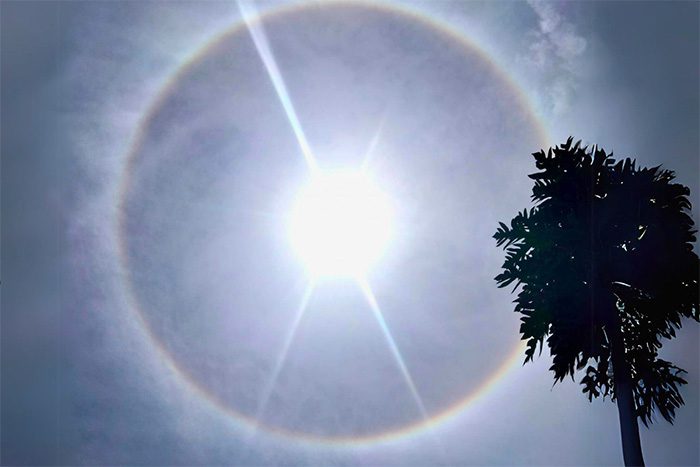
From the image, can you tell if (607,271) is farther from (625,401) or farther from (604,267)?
(625,401)

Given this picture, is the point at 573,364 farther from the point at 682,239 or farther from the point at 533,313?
the point at 682,239

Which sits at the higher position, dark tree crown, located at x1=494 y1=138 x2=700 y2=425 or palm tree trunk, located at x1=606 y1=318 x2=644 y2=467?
dark tree crown, located at x1=494 y1=138 x2=700 y2=425

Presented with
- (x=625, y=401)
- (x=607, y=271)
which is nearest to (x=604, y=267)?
(x=607, y=271)

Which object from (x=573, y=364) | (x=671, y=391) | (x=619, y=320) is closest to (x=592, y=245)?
(x=619, y=320)
